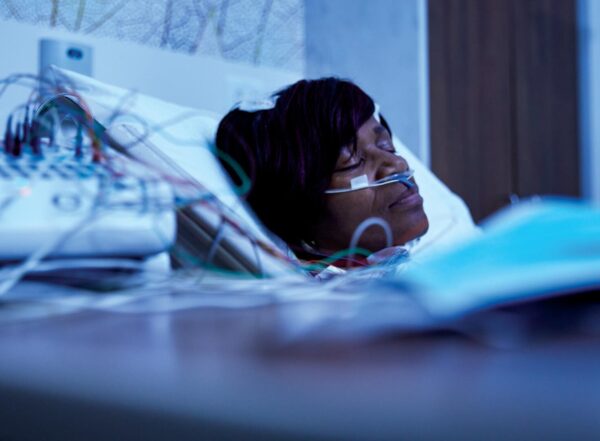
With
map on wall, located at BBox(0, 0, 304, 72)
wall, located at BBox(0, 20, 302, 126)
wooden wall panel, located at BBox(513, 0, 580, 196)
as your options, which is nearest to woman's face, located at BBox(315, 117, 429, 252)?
wall, located at BBox(0, 20, 302, 126)

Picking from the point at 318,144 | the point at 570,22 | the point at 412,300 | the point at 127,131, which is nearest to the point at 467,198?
the point at 570,22

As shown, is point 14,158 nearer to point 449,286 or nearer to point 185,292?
point 185,292

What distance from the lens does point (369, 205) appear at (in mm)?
1228

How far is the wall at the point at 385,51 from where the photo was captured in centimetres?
235

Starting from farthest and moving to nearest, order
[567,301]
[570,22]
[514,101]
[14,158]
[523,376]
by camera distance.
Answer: [570,22] < [514,101] < [14,158] < [567,301] < [523,376]

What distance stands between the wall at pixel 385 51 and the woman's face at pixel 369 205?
1.15 metres

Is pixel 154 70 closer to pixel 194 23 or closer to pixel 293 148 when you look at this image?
pixel 194 23

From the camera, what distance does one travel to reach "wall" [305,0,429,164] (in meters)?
2.35

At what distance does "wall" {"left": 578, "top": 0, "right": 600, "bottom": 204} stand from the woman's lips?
2.58m

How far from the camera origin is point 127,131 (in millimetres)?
892

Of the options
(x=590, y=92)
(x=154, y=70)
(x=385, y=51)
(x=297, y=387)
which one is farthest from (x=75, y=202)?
(x=590, y=92)

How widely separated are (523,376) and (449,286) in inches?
3.2

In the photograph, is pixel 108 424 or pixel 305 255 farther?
pixel 305 255

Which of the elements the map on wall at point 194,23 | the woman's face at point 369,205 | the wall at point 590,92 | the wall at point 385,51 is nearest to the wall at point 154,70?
the map on wall at point 194,23
